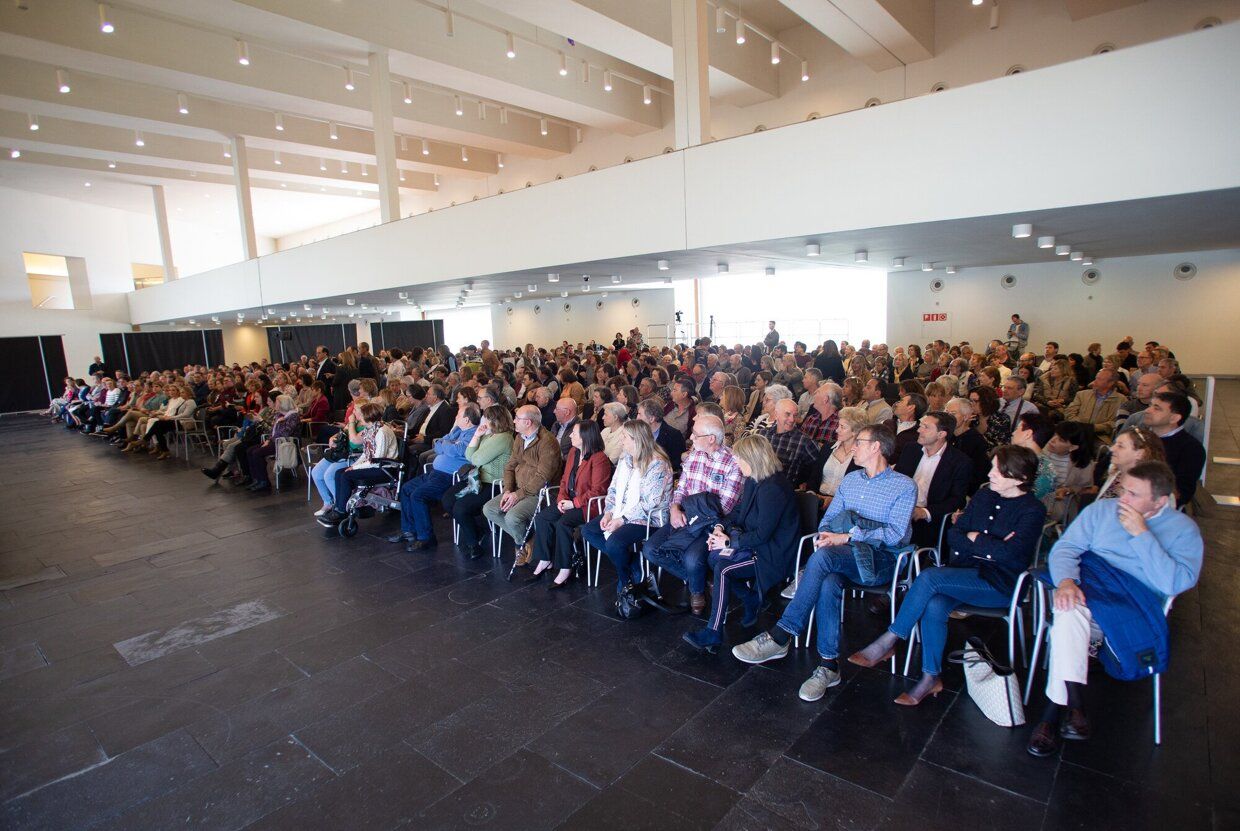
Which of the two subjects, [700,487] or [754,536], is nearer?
[754,536]

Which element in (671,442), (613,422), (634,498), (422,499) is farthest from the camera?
(422,499)

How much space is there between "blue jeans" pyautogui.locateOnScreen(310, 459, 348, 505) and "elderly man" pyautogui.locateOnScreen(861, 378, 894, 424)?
4638 millimetres

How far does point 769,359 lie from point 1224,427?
19.8 ft

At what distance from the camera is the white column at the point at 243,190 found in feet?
44.7

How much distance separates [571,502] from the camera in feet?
14.0

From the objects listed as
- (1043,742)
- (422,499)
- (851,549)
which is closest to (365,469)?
(422,499)

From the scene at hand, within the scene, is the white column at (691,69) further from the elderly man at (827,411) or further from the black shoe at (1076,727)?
the black shoe at (1076,727)

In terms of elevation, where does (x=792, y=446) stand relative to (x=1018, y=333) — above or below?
below

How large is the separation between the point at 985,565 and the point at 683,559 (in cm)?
148

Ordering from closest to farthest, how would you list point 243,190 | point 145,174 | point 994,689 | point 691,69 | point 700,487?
point 994,689, point 700,487, point 691,69, point 243,190, point 145,174

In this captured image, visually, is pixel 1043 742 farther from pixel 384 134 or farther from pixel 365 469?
pixel 384 134

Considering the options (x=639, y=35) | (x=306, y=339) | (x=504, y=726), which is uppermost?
(x=639, y=35)

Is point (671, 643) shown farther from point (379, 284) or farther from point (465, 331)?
point (465, 331)

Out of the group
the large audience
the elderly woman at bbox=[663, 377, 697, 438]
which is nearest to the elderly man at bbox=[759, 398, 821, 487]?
the large audience
